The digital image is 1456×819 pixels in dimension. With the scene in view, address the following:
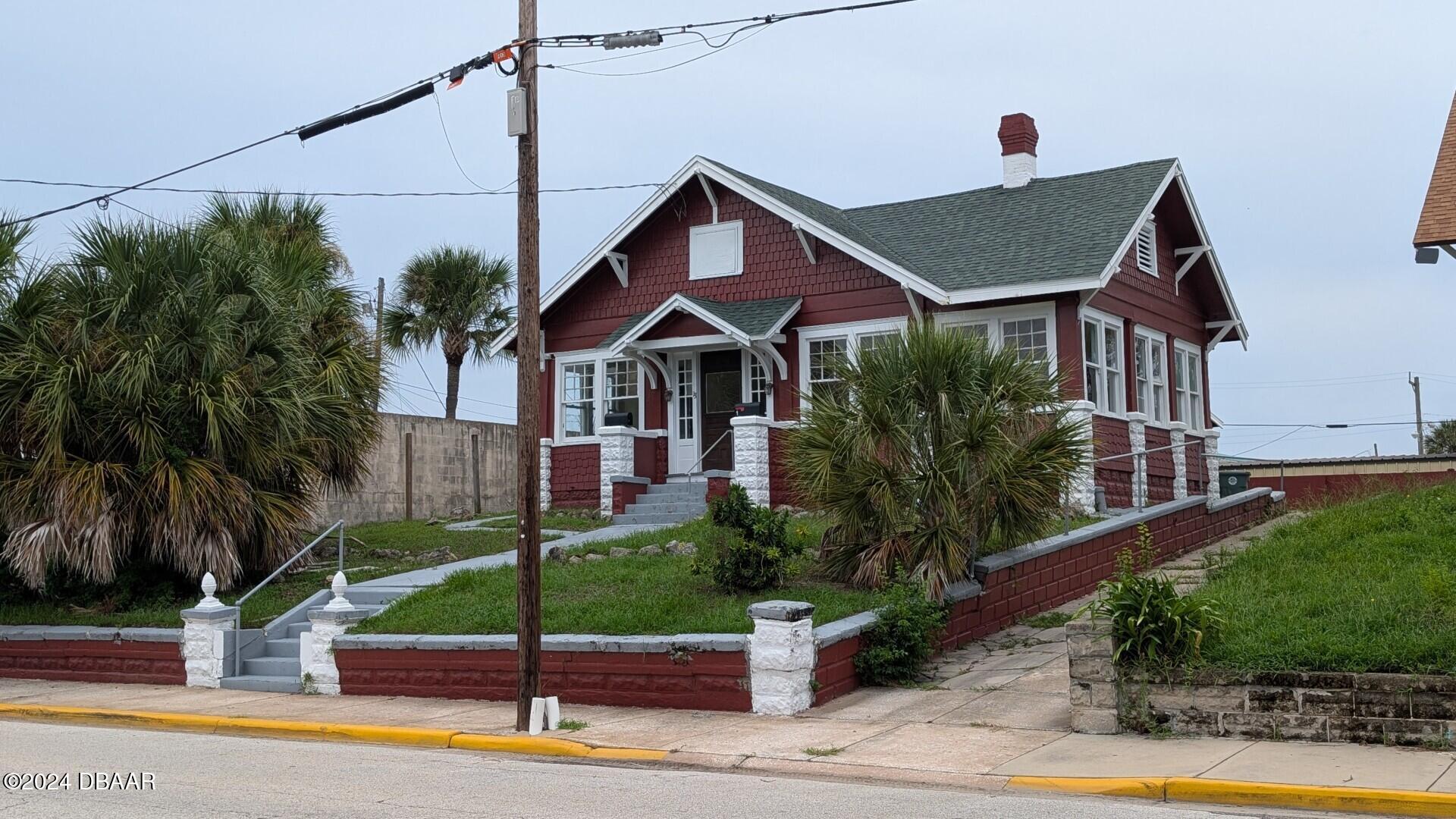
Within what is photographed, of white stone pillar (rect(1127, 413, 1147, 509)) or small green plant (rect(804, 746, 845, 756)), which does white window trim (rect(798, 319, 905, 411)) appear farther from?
small green plant (rect(804, 746, 845, 756))

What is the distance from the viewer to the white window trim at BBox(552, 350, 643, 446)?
23.9 meters

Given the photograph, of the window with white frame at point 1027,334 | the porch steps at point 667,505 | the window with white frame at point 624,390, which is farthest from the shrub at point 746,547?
the window with white frame at point 624,390

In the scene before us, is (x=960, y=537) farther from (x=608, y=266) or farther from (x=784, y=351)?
(x=608, y=266)

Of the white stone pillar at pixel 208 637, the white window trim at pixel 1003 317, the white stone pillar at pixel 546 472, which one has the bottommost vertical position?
the white stone pillar at pixel 208 637

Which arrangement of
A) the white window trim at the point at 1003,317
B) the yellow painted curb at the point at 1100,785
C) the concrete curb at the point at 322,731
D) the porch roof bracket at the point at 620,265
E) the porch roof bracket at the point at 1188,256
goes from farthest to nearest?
the porch roof bracket at the point at 1188,256 → the porch roof bracket at the point at 620,265 → the white window trim at the point at 1003,317 → the concrete curb at the point at 322,731 → the yellow painted curb at the point at 1100,785

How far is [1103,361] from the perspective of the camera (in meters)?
21.0

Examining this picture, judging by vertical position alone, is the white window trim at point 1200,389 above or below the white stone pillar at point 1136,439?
above

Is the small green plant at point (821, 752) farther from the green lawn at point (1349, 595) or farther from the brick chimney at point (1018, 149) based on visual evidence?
the brick chimney at point (1018, 149)

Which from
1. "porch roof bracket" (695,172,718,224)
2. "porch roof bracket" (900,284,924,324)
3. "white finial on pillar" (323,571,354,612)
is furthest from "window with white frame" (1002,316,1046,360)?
"white finial on pillar" (323,571,354,612)

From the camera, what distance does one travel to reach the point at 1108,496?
69.1 ft

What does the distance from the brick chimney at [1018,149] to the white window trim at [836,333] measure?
5.16 metres

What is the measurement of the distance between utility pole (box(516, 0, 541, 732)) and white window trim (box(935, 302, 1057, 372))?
29.6 ft

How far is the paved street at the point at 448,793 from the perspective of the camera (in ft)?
26.9

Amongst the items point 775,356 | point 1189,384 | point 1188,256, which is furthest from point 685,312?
point 1189,384
